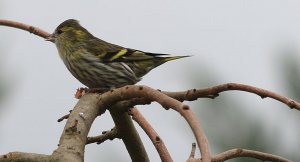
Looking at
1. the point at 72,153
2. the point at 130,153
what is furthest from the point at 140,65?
the point at 72,153

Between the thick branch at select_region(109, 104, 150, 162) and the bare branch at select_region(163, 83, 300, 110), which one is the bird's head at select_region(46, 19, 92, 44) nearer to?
the thick branch at select_region(109, 104, 150, 162)

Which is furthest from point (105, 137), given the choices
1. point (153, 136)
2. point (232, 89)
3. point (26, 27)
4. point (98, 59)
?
point (98, 59)

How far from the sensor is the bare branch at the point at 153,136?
135cm

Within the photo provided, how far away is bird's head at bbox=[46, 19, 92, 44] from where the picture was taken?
12.1 ft

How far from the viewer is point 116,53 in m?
3.49

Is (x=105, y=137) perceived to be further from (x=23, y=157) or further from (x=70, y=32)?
(x=70, y=32)

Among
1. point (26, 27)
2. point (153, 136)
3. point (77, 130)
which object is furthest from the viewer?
point (26, 27)

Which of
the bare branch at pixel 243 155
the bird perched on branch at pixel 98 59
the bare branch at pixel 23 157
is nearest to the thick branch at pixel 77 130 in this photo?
the bare branch at pixel 23 157

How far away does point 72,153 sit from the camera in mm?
1197

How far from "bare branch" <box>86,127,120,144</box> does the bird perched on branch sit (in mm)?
1068

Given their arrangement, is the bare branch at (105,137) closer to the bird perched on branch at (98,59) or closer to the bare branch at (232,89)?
the bare branch at (232,89)

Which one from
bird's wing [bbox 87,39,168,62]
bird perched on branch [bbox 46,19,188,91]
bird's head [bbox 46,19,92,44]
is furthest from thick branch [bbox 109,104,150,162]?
bird's head [bbox 46,19,92,44]

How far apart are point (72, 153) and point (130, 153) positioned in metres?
0.50

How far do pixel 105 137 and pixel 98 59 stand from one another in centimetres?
165
